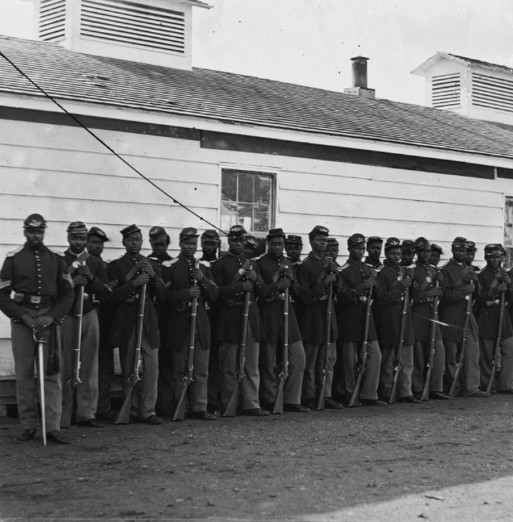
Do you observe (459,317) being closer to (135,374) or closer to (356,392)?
(356,392)

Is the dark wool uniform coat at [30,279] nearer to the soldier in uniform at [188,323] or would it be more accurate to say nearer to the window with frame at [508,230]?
the soldier in uniform at [188,323]

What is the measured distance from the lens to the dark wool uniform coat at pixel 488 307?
507 inches

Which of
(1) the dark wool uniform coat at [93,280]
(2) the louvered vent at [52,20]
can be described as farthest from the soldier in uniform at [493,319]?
(2) the louvered vent at [52,20]

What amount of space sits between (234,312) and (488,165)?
6.05 meters

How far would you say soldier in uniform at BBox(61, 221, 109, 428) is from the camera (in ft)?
30.6

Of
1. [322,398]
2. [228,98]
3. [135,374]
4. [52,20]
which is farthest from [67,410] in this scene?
→ [52,20]

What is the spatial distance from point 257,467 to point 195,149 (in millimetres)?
5219

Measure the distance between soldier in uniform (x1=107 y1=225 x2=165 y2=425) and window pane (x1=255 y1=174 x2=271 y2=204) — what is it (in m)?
2.95

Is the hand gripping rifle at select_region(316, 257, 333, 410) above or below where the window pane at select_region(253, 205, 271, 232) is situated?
below

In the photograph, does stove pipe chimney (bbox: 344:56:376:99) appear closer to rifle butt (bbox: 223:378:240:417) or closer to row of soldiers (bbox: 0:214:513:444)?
row of soldiers (bbox: 0:214:513:444)

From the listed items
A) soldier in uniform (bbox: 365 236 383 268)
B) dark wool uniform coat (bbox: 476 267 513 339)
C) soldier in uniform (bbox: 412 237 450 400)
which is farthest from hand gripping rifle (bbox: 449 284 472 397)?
soldier in uniform (bbox: 365 236 383 268)

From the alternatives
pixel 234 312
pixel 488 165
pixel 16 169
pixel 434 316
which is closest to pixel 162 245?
pixel 234 312

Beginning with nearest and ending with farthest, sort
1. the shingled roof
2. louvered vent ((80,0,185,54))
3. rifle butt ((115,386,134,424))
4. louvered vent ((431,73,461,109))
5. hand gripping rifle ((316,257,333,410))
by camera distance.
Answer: rifle butt ((115,386,134,424)) → hand gripping rifle ((316,257,333,410)) → the shingled roof → louvered vent ((80,0,185,54)) → louvered vent ((431,73,461,109))

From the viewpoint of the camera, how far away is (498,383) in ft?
43.5
